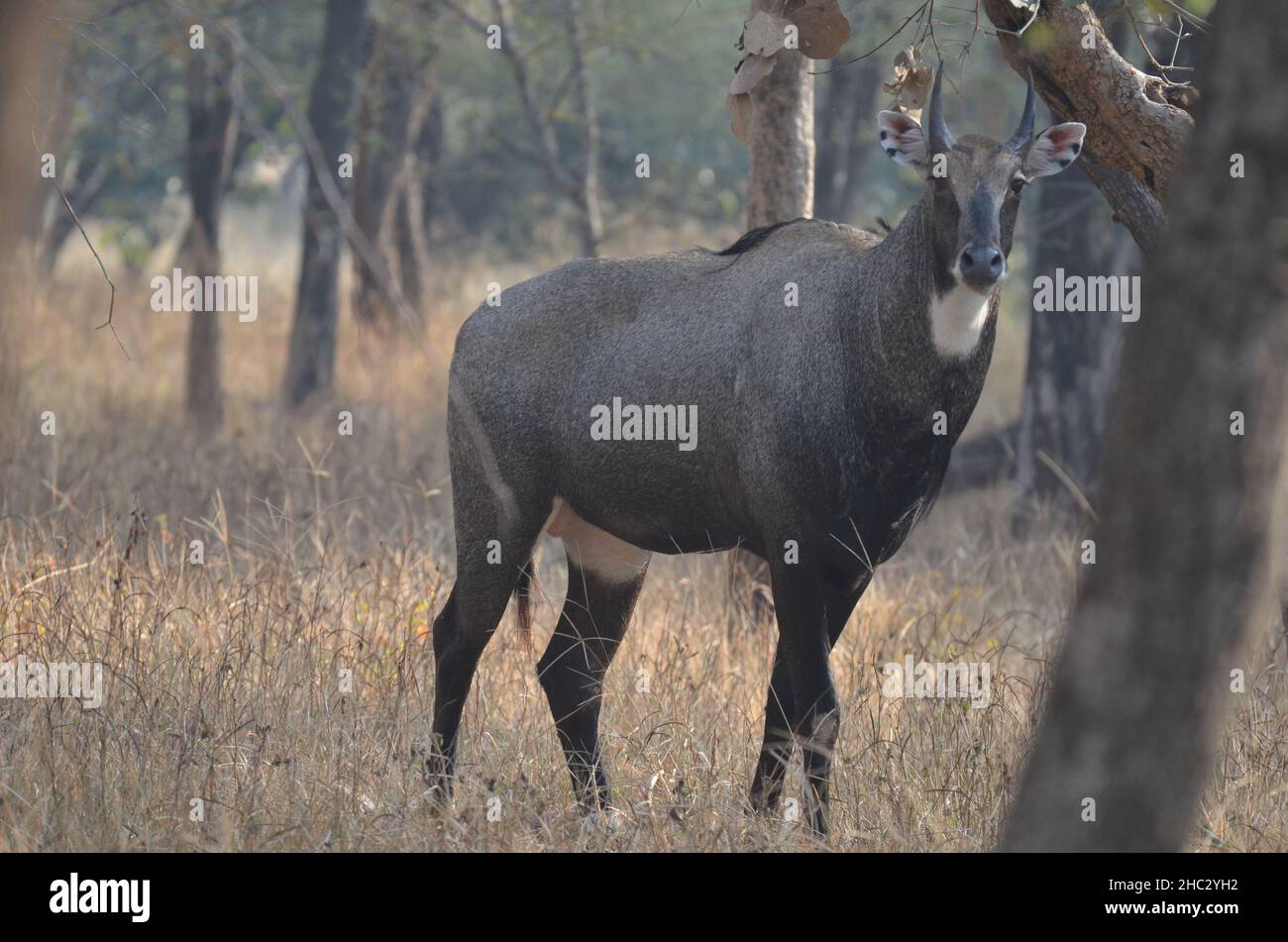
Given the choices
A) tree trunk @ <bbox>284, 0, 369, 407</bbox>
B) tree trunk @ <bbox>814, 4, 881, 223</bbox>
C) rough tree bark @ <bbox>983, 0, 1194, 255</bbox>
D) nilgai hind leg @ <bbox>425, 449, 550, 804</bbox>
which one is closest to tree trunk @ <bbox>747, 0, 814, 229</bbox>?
rough tree bark @ <bbox>983, 0, 1194, 255</bbox>

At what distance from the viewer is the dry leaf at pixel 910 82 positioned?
18.2ft

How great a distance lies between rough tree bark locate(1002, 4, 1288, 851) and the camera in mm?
2674

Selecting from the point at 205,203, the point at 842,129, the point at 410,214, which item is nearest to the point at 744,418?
the point at 842,129

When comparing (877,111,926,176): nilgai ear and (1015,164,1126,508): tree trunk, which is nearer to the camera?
(877,111,926,176): nilgai ear

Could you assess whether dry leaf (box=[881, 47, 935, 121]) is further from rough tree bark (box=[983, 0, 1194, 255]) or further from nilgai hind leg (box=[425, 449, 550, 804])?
nilgai hind leg (box=[425, 449, 550, 804])

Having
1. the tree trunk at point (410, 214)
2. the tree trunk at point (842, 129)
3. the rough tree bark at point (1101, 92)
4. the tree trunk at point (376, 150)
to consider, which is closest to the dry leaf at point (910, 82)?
the rough tree bark at point (1101, 92)

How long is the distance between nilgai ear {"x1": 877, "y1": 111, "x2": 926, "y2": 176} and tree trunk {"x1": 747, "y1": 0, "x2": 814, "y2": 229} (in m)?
1.76

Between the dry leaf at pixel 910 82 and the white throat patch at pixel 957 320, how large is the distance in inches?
39.4

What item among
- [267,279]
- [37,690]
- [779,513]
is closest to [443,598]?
[37,690]

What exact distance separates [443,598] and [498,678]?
0.80m

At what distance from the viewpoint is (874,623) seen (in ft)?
23.2

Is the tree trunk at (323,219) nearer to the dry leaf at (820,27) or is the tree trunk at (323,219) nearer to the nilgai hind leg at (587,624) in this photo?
the nilgai hind leg at (587,624)

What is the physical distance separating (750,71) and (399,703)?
2.55 metres

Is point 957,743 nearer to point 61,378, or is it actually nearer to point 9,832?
point 9,832
